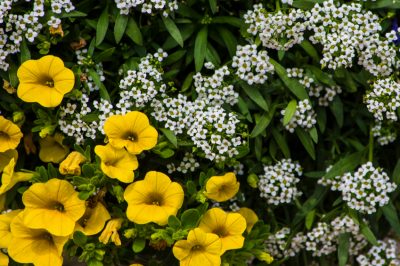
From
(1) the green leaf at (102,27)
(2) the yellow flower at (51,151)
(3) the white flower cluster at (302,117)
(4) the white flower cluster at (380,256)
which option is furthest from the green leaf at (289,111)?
(2) the yellow flower at (51,151)

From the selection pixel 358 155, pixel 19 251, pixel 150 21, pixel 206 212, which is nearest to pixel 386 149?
pixel 358 155

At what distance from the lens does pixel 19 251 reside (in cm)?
286

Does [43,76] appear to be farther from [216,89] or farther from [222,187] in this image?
[222,187]

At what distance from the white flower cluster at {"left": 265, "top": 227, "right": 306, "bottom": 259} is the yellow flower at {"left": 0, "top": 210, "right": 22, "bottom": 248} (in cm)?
114

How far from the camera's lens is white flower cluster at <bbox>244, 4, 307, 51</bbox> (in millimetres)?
3041

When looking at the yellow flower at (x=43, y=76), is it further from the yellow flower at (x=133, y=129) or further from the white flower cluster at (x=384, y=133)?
the white flower cluster at (x=384, y=133)

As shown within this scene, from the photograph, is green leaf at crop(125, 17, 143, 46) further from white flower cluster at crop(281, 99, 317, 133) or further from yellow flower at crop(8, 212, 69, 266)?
yellow flower at crop(8, 212, 69, 266)

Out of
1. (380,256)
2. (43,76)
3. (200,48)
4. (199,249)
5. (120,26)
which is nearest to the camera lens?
(199,249)

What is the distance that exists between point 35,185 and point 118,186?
33cm

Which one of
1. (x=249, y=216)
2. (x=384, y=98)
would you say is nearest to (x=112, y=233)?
(x=249, y=216)

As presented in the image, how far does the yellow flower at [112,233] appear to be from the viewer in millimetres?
2864

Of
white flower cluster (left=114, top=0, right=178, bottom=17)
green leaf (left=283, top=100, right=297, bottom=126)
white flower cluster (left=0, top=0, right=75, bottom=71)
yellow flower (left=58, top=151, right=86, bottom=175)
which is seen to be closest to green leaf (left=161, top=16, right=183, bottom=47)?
white flower cluster (left=114, top=0, right=178, bottom=17)

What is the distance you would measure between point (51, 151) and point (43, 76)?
1.26 ft

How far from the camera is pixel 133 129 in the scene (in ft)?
9.61
